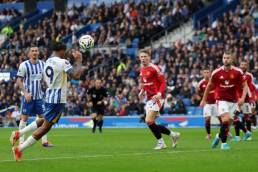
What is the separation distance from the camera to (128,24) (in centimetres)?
4734

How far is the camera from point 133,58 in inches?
1781

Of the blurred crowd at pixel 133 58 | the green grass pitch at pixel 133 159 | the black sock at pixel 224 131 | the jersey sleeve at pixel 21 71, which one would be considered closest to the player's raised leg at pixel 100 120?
the blurred crowd at pixel 133 58

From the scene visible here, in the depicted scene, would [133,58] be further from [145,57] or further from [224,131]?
[224,131]

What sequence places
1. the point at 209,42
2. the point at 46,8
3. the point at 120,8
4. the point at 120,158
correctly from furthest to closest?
the point at 46,8, the point at 120,8, the point at 209,42, the point at 120,158

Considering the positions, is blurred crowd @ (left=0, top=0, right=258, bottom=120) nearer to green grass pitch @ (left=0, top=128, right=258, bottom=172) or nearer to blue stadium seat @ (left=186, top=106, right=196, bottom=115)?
blue stadium seat @ (left=186, top=106, right=196, bottom=115)

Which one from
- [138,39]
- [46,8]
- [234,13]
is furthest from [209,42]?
[46,8]

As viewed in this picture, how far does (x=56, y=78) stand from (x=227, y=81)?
176 inches

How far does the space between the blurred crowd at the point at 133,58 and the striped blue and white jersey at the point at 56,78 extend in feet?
66.4

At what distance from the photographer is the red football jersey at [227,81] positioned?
18.6 m

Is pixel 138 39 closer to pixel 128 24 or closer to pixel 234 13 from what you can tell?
pixel 128 24

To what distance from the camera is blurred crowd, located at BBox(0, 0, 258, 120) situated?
3909 cm

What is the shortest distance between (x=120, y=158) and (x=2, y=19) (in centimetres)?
4354

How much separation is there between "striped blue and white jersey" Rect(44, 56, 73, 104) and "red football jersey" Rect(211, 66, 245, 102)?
410cm

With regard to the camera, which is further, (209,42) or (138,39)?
(138,39)
